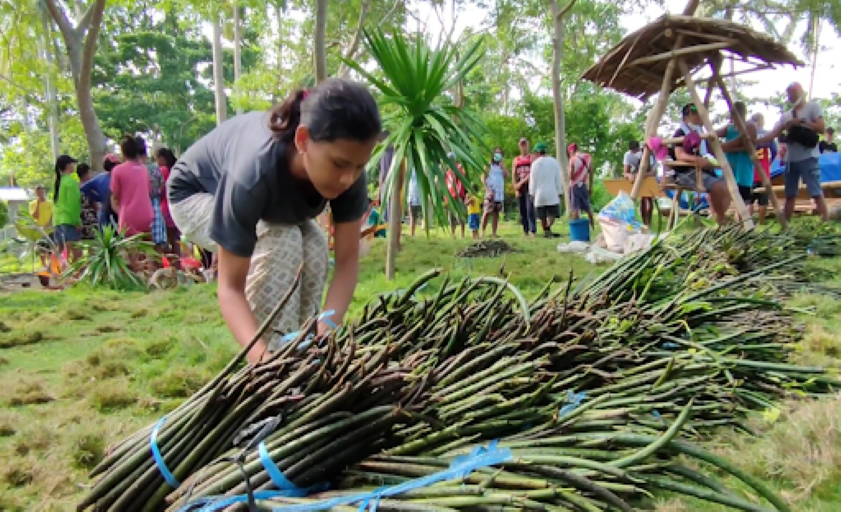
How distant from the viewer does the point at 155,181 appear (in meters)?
7.17

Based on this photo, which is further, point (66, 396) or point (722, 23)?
point (722, 23)

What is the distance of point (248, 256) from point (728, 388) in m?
1.59

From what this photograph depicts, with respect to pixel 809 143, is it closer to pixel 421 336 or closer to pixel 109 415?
pixel 421 336

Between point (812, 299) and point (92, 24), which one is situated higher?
point (92, 24)

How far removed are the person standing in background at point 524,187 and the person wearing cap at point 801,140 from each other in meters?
3.74

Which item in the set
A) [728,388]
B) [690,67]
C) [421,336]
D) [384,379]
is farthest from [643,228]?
[384,379]

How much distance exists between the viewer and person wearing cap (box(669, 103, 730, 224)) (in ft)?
20.9

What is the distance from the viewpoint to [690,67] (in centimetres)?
696

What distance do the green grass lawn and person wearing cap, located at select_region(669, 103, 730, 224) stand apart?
1.43 m

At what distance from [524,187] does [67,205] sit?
6.24 meters

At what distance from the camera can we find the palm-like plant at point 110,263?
6.62 m

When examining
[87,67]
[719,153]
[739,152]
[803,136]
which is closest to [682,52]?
[719,153]

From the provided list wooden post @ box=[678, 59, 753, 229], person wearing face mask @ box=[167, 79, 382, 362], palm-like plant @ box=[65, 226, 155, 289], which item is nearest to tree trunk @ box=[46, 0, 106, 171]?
palm-like plant @ box=[65, 226, 155, 289]

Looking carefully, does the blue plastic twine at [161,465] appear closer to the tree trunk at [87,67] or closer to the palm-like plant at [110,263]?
the palm-like plant at [110,263]
